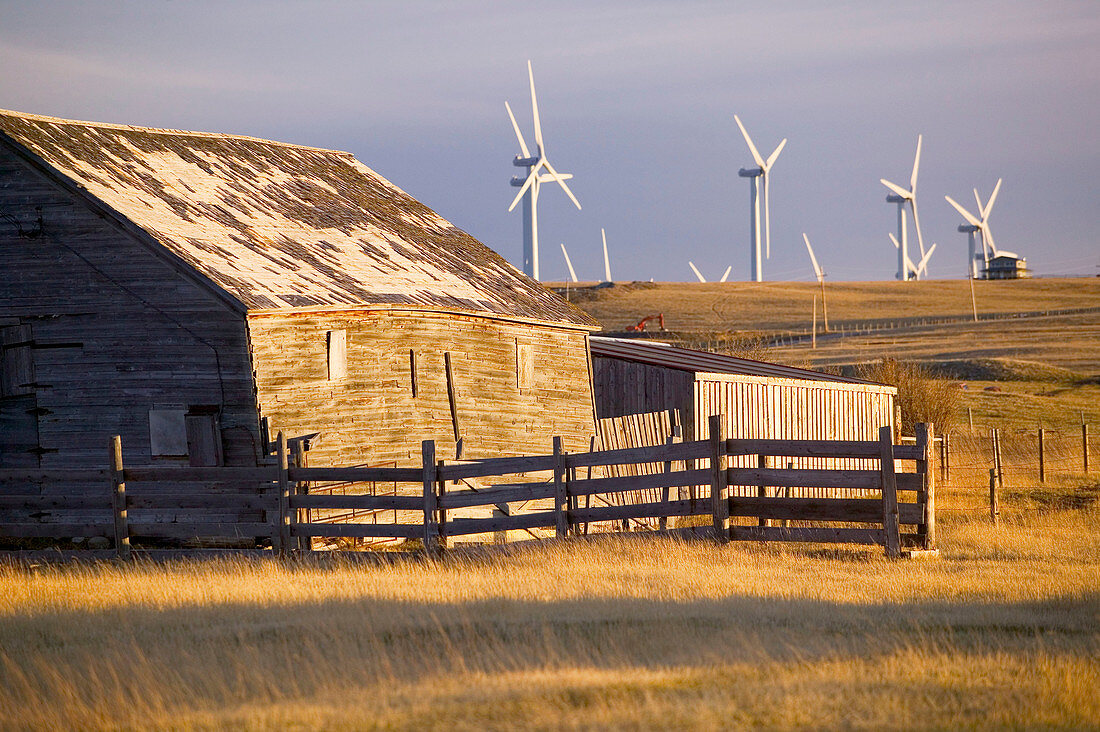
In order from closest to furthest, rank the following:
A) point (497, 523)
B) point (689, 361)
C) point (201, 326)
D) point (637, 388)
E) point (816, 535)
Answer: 1. point (816, 535)
2. point (497, 523)
3. point (201, 326)
4. point (637, 388)
5. point (689, 361)

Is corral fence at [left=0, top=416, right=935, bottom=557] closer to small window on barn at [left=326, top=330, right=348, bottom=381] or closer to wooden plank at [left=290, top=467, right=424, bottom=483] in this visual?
wooden plank at [left=290, top=467, right=424, bottom=483]

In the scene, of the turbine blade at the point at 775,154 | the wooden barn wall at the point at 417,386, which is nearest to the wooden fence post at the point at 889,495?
the wooden barn wall at the point at 417,386

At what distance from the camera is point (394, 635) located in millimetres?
10102

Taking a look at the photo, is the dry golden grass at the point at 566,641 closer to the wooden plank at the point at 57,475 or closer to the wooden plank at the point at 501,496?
the wooden plank at the point at 501,496

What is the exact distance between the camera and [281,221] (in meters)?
23.7

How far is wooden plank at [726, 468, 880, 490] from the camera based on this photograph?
14328 mm

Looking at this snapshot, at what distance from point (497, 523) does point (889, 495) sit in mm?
4980

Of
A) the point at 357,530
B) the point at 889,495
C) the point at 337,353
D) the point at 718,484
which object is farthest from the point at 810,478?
the point at 337,353

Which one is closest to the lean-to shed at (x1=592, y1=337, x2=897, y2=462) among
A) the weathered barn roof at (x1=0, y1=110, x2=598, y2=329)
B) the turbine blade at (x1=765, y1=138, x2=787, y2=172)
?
the weathered barn roof at (x1=0, y1=110, x2=598, y2=329)

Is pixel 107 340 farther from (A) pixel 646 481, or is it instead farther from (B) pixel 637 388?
(B) pixel 637 388

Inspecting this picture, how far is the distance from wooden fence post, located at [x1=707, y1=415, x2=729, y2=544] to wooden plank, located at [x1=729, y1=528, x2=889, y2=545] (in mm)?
262

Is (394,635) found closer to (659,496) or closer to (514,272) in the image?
Result: (659,496)

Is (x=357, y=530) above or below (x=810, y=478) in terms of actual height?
below

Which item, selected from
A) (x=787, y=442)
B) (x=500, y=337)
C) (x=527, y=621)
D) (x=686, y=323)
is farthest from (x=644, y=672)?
(x=686, y=323)
